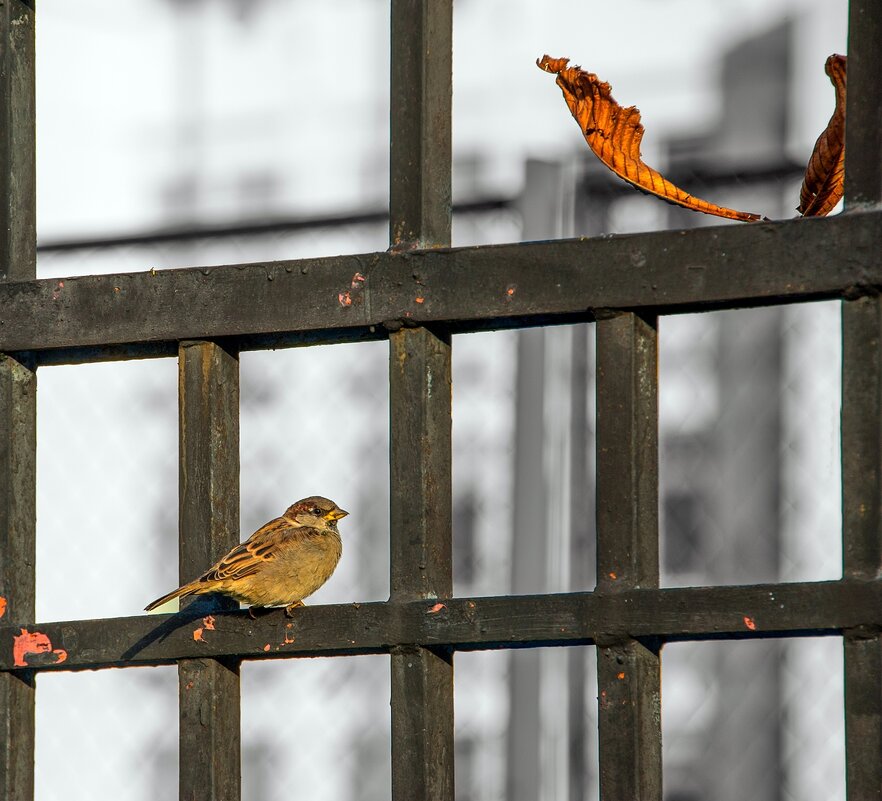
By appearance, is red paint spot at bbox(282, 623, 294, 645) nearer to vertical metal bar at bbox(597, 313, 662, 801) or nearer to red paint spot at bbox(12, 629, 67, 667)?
red paint spot at bbox(12, 629, 67, 667)

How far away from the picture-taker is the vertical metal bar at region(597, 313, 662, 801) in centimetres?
406

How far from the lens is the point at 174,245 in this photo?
973cm

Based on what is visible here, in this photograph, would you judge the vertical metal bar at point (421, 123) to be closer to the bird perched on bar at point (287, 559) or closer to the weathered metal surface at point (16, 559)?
the bird perched on bar at point (287, 559)

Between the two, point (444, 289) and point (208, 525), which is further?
point (208, 525)

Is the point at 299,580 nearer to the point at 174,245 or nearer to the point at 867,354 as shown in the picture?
the point at 867,354

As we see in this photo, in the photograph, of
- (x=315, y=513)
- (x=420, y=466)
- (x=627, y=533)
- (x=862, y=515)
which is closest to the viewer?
(x=862, y=515)

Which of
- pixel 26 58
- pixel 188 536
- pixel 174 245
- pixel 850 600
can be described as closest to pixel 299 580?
pixel 188 536

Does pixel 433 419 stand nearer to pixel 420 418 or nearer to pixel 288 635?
pixel 420 418

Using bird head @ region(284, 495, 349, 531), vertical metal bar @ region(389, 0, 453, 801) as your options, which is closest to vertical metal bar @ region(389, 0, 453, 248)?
vertical metal bar @ region(389, 0, 453, 801)

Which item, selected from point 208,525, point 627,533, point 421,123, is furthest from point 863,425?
point 208,525

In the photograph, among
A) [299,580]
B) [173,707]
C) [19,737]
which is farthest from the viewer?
[173,707]

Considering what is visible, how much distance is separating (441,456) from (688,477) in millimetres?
4995

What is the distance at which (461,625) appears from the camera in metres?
4.18

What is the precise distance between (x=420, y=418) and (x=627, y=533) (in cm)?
45
